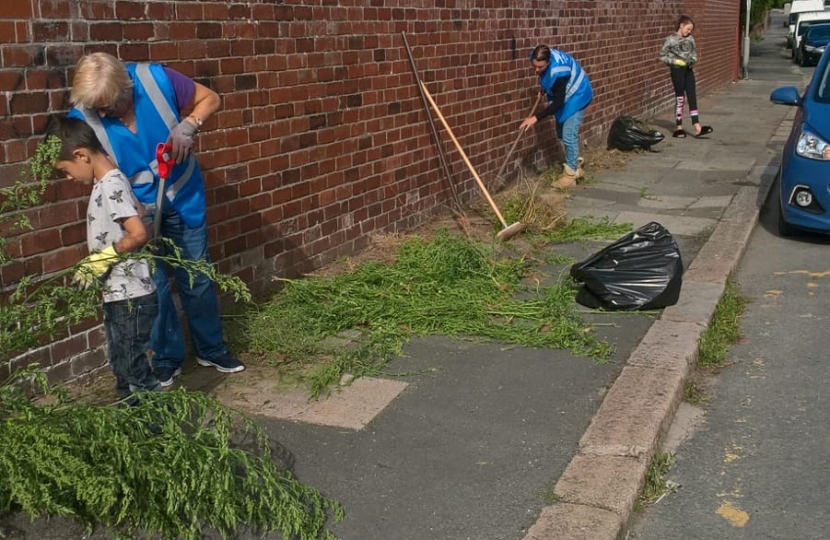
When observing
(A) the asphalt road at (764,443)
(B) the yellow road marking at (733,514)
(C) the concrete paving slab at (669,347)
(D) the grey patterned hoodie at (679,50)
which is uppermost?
(D) the grey patterned hoodie at (679,50)

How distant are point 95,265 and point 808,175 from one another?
19.4ft

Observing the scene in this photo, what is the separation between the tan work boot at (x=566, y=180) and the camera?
402 inches

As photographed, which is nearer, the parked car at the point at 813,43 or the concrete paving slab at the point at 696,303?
the concrete paving slab at the point at 696,303

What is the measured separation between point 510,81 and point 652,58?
726 centimetres

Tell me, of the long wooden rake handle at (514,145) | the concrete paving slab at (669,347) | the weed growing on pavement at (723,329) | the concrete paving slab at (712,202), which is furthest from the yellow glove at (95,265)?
the concrete paving slab at (712,202)

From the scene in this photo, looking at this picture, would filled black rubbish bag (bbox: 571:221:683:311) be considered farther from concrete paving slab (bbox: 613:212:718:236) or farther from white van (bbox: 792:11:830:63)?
white van (bbox: 792:11:830:63)

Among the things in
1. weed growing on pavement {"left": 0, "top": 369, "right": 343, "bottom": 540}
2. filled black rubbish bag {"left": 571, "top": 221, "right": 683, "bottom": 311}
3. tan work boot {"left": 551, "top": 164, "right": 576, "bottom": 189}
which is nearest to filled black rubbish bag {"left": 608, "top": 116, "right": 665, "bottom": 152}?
tan work boot {"left": 551, "top": 164, "right": 576, "bottom": 189}

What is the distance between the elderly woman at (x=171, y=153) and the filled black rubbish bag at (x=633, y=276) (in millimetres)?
2357

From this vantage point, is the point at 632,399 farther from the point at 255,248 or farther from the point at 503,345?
the point at 255,248

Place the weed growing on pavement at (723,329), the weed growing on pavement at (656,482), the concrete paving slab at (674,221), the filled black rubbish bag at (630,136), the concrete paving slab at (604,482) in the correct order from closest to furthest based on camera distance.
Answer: the concrete paving slab at (604,482)
the weed growing on pavement at (656,482)
the weed growing on pavement at (723,329)
the concrete paving slab at (674,221)
the filled black rubbish bag at (630,136)

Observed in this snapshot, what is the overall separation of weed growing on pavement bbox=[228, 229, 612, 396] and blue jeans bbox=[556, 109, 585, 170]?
3.81 metres

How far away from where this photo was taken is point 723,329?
5.73 meters

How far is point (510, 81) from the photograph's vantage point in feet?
33.0

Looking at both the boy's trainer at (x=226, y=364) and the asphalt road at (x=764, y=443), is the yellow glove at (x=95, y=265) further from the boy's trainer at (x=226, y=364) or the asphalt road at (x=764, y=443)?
the asphalt road at (x=764, y=443)
